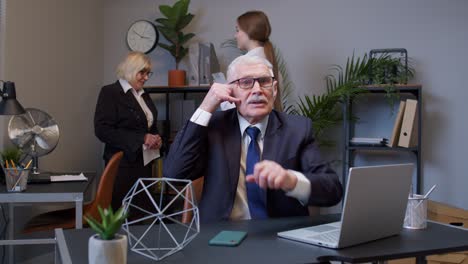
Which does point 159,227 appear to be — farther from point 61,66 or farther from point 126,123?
point 61,66

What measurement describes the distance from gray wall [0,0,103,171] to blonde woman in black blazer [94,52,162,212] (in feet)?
1.21

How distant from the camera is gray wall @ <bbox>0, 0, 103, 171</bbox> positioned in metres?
3.30

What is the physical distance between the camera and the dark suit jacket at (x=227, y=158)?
1.70 metres

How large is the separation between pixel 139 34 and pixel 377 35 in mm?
2074

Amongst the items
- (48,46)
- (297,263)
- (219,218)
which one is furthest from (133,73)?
(297,263)

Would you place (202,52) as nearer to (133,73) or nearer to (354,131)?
(133,73)

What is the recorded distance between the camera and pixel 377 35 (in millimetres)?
4328

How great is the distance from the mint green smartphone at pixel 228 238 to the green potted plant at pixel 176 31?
10.2ft

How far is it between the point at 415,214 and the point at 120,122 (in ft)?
8.54

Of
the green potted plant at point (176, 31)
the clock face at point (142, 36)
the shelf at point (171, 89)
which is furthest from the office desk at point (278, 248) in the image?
the clock face at point (142, 36)

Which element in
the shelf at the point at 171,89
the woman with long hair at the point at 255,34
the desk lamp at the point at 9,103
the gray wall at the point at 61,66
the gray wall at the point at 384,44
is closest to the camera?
the desk lamp at the point at 9,103

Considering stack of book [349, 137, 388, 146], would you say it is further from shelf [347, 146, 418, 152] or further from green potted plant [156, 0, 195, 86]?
green potted plant [156, 0, 195, 86]

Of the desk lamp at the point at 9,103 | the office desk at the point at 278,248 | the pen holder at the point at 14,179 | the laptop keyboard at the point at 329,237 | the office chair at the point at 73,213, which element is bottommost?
the office chair at the point at 73,213

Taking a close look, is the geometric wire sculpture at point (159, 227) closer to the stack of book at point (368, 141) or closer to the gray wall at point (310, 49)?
the gray wall at point (310, 49)
